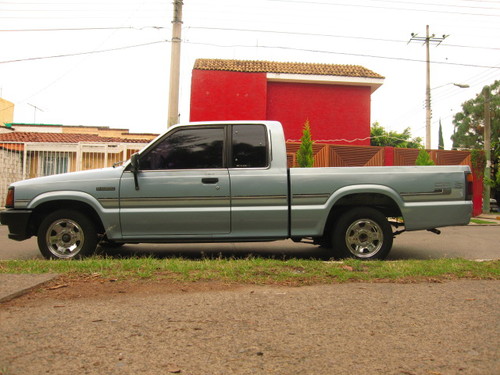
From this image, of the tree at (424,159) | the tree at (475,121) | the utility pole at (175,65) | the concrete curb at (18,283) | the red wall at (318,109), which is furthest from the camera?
the tree at (475,121)

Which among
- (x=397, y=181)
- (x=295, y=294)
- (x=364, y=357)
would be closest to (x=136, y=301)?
(x=295, y=294)

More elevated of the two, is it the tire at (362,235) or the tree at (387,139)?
the tree at (387,139)

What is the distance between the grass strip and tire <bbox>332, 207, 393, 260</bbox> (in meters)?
0.46

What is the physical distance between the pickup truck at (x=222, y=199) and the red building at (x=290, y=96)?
45.7 ft

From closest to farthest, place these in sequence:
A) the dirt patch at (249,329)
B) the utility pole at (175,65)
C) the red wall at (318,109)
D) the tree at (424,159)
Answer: the dirt patch at (249,329) → the utility pole at (175,65) → the tree at (424,159) → the red wall at (318,109)

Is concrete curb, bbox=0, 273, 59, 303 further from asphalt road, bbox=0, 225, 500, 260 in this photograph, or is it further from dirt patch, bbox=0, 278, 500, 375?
asphalt road, bbox=0, 225, 500, 260

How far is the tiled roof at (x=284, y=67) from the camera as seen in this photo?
64.2 feet

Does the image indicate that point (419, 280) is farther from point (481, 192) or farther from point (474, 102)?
point (474, 102)

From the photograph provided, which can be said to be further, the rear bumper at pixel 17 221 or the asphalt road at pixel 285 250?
the asphalt road at pixel 285 250

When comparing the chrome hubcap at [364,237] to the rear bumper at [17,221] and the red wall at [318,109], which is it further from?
the red wall at [318,109]

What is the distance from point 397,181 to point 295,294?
259cm

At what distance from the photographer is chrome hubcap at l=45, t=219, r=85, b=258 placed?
5.47 meters

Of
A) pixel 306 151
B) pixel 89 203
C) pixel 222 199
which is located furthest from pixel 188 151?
pixel 306 151

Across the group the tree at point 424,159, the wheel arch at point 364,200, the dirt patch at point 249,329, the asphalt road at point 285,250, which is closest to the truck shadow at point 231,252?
the asphalt road at point 285,250
